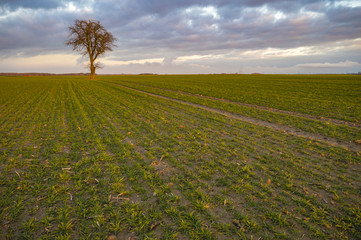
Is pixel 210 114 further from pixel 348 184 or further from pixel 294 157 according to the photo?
pixel 348 184

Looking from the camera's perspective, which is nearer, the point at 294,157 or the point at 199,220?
the point at 199,220

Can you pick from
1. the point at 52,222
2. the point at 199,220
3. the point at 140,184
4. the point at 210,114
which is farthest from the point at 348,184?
the point at 210,114

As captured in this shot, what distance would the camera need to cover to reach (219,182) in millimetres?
5305

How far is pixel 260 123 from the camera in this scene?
38.7 ft

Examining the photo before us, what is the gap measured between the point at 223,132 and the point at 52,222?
8.00 m

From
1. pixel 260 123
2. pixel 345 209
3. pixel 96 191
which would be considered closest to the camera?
pixel 345 209

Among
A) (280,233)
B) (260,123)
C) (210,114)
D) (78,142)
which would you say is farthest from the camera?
(210,114)

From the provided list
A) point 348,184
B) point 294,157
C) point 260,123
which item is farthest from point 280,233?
point 260,123

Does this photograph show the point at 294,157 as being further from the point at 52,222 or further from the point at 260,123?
the point at 52,222

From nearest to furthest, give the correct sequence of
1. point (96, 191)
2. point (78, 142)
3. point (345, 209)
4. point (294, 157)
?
point (345, 209)
point (96, 191)
point (294, 157)
point (78, 142)

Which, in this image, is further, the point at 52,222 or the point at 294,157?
the point at 294,157

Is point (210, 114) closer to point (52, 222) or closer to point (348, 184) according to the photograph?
point (348, 184)

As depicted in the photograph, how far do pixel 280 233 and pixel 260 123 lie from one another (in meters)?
9.07

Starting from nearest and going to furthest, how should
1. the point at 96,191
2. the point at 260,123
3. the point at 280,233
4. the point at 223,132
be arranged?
the point at 280,233 → the point at 96,191 → the point at 223,132 → the point at 260,123
